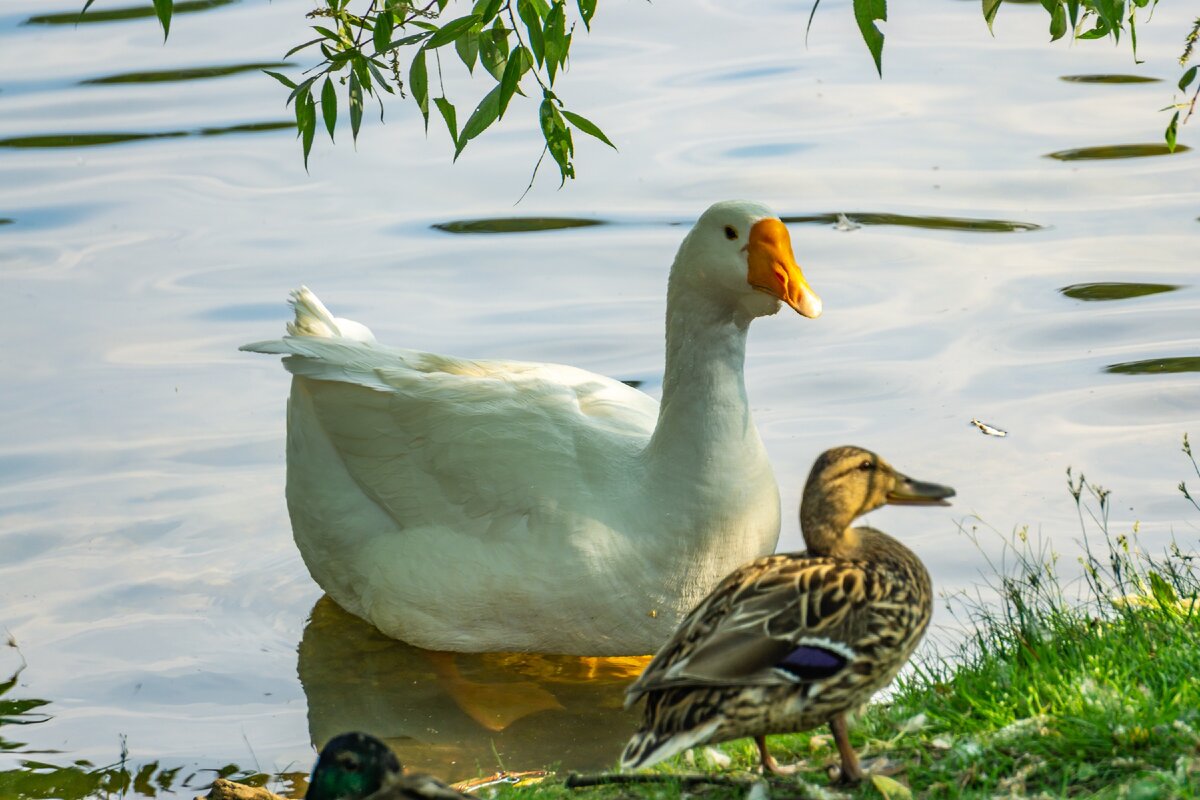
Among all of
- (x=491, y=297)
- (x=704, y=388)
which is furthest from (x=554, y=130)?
(x=491, y=297)

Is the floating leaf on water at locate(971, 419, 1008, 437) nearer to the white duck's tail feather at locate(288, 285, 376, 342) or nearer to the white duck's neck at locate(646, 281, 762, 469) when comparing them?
the white duck's neck at locate(646, 281, 762, 469)

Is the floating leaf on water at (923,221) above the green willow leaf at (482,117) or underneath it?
underneath

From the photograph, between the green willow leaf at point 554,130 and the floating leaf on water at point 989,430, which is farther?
the floating leaf on water at point 989,430

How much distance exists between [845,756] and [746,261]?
2714mm

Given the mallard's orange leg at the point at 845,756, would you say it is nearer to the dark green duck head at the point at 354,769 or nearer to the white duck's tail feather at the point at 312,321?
the dark green duck head at the point at 354,769

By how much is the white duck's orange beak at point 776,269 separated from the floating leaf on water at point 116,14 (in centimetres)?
1159

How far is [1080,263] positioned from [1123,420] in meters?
2.39

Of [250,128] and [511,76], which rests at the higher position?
[511,76]

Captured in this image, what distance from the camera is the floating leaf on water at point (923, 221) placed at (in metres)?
11.9

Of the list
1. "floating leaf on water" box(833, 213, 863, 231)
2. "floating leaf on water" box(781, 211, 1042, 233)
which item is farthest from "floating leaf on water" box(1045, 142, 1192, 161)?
"floating leaf on water" box(833, 213, 863, 231)

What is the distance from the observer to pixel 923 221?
12148mm

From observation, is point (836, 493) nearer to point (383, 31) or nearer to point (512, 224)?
point (383, 31)

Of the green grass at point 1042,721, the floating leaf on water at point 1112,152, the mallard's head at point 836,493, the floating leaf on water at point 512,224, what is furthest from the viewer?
the floating leaf on water at point 1112,152

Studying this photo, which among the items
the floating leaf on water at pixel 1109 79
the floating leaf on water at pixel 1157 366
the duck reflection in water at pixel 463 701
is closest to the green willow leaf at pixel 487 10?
the duck reflection in water at pixel 463 701
